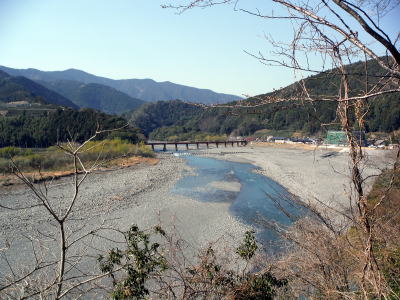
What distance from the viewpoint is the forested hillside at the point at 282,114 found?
207 cm

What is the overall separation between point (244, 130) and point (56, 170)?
6160cm

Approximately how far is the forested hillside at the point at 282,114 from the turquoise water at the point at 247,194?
4.09 metres

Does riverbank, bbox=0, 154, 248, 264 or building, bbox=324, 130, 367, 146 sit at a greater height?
building, bbox=324, 130, 367, 146

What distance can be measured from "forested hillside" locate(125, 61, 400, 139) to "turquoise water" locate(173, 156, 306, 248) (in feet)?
13.4

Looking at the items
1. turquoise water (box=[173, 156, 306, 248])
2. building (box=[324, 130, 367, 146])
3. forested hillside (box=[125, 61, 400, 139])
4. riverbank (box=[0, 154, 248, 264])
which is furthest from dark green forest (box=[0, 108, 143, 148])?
building (box=[324, 130, 367, 146])

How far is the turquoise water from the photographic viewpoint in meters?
13.3

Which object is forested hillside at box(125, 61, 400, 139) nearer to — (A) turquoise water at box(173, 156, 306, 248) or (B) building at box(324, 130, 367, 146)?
(B) building at box(324, 130, 367, 146)

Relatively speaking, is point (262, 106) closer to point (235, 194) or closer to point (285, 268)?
point (285, 268)

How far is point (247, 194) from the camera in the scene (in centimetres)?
2073

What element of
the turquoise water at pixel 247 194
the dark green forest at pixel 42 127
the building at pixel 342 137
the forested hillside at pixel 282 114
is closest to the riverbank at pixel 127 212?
the turquoise water at pixel 247 194

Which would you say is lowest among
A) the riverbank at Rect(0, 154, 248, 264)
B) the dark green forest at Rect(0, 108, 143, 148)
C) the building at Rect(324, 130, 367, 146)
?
the riverbank at Rect(0, 154, 248, 264)

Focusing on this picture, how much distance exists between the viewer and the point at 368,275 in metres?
2.26

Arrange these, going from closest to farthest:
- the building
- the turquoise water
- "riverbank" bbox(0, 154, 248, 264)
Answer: the building
"riverbank" bbox(0, 154, 248, 264)
the turquoise water

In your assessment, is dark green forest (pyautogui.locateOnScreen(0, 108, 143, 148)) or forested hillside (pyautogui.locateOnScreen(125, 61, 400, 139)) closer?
forested hillside (pyautogui.locateOnScreen(125, 61, 400, 139))
